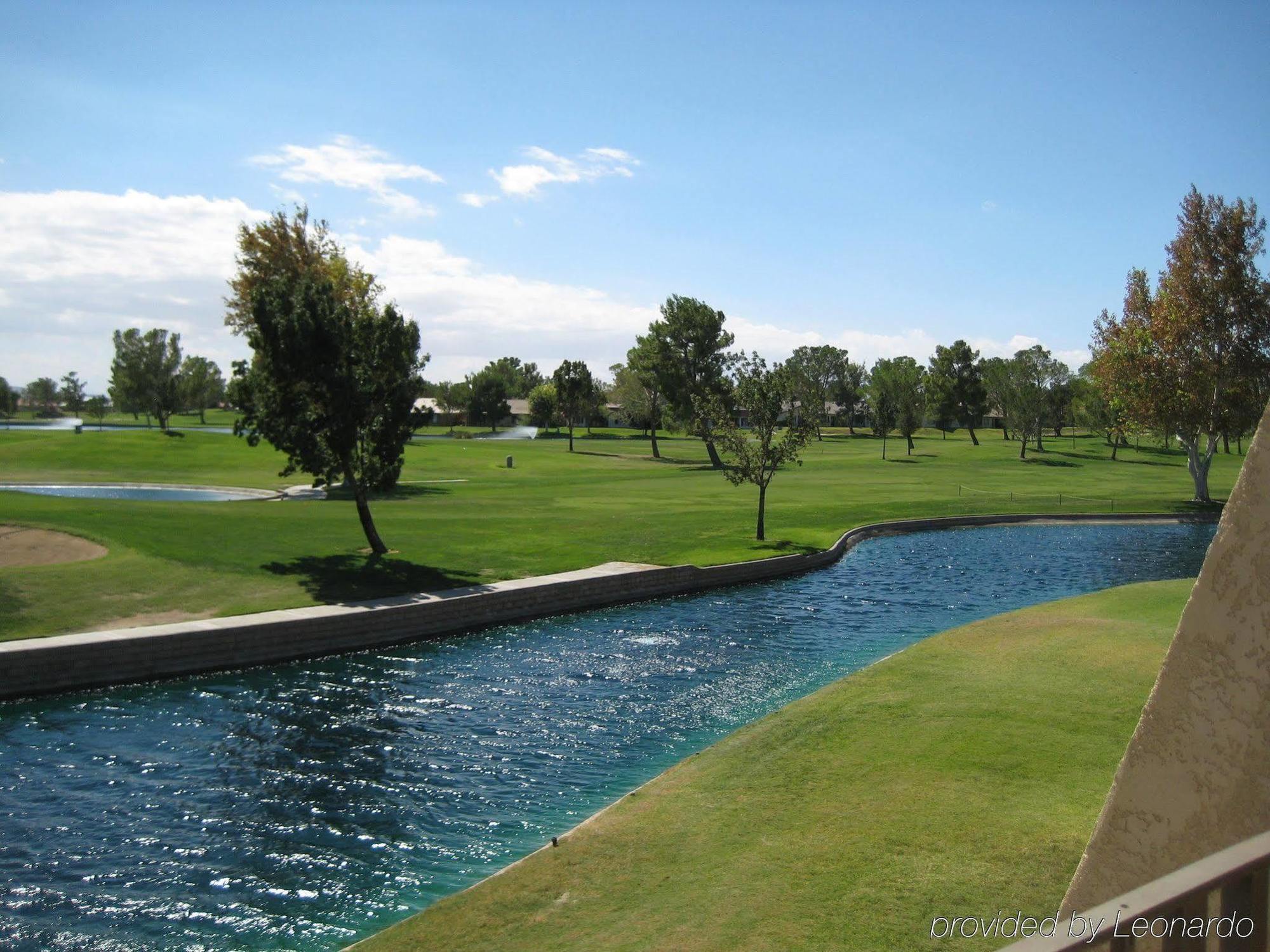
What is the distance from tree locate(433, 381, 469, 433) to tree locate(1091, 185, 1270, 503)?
107638 millimetres

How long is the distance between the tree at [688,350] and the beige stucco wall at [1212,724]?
75165 mm

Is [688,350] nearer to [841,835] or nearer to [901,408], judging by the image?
[901,408]

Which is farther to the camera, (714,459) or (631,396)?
(631,396)

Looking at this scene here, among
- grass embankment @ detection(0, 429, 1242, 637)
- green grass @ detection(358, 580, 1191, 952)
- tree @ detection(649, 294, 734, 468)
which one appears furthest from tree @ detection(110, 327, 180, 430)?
green grass @ detection(358, 580, 1191, 952)

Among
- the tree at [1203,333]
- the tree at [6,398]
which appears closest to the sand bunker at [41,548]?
the tree at [1203,333]

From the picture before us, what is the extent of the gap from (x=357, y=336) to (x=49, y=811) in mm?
17545

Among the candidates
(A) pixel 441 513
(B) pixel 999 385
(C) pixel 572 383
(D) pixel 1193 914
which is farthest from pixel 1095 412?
Answer: (D) pixel 1193 914

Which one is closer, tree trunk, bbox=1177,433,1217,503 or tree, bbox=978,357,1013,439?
tree trunk, bbox=1177,433,1217,503

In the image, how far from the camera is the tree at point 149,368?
313 feet

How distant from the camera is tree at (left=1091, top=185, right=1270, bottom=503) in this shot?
5281cm

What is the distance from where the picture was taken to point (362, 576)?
2791 centimetres

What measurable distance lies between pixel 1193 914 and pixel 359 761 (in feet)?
47.4

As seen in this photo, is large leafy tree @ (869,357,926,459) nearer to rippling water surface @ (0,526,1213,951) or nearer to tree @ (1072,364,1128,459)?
tree @ (1072,364,1128,459)

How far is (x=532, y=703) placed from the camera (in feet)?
63.0
